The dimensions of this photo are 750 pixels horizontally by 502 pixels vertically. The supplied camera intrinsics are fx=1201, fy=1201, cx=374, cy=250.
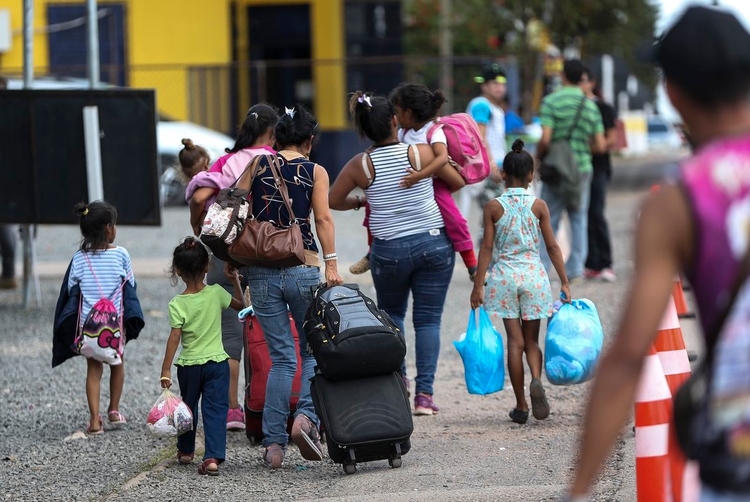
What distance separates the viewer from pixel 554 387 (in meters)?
7.82

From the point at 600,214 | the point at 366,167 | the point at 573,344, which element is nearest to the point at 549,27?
the point at 600,214

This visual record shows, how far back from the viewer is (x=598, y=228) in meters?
11.7

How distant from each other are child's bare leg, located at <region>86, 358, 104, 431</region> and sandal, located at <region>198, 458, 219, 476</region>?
118 centimetres

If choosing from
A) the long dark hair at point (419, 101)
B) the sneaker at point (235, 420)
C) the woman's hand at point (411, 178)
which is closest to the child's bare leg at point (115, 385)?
the sneaker at point (235, 420)

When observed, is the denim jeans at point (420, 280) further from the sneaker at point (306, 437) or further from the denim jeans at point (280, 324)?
the sneaker at point (306, 437)

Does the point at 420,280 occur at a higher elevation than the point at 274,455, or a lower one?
higher

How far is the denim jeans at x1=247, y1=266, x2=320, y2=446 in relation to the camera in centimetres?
592

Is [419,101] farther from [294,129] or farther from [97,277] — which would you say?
[97,277]

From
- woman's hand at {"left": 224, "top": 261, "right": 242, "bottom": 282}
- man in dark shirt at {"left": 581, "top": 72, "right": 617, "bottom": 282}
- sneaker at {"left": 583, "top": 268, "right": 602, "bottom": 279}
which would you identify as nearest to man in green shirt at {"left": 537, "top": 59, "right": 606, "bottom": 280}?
man in dark shirt at {"left": 581, "top": 72, "right": 617, "bottom": 282}

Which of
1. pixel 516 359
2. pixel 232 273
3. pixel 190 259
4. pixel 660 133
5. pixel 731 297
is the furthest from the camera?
pixel 660 133

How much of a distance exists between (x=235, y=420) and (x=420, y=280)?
1.34 m

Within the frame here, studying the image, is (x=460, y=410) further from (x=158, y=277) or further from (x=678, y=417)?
(x=158, y=277)

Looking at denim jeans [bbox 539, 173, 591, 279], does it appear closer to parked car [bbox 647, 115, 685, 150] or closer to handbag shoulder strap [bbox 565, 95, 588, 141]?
handbag shoulder strap [bbox 565, 95, 588, 141]

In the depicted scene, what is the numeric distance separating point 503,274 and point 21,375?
3.78 meters
